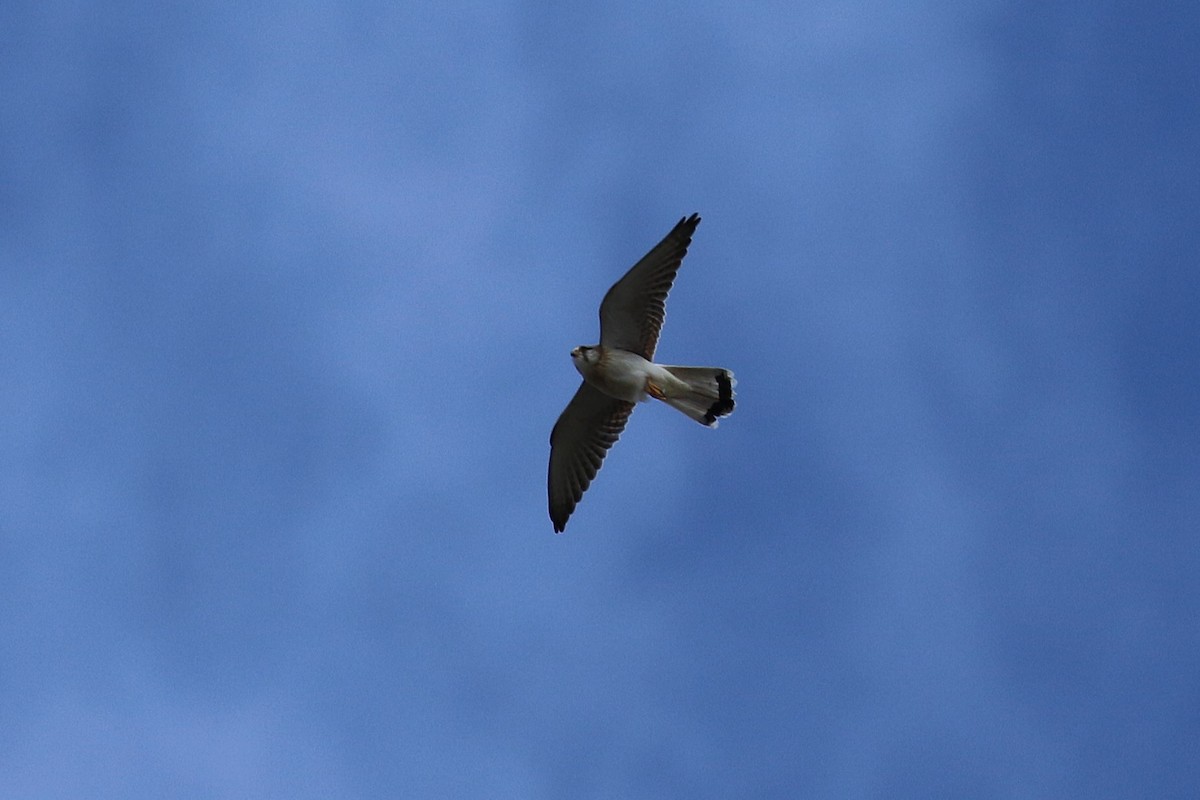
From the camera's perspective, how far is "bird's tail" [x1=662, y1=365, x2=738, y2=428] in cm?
1553

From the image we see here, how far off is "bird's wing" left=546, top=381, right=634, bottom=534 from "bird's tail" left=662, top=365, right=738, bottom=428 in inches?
37.1

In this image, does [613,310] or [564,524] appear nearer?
[613,310]

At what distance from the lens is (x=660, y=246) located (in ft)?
50.1

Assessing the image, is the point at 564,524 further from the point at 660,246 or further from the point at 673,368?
the point at 660,246

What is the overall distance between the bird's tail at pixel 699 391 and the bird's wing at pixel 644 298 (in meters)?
0.43

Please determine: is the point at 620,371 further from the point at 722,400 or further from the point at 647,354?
the point at 722,400

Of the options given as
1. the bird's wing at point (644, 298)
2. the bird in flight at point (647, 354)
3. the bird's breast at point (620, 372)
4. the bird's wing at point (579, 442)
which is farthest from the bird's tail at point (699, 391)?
the bird's wing at point (579, 442)

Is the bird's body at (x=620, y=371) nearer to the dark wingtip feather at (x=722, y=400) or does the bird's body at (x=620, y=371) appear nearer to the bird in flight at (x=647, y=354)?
the bird in flight at (x=647, y=354)

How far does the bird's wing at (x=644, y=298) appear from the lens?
15273 mm

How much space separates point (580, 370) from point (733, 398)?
1591 millimetres

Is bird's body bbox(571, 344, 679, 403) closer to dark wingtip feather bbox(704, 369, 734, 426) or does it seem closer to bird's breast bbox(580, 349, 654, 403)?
bird's breast bbox(580, 349, 654, 403)

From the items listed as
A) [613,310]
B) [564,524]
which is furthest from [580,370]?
[564,524]

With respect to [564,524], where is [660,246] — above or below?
above

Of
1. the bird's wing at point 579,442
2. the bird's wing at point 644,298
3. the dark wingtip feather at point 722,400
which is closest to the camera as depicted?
the bird's wing at point 644,298
